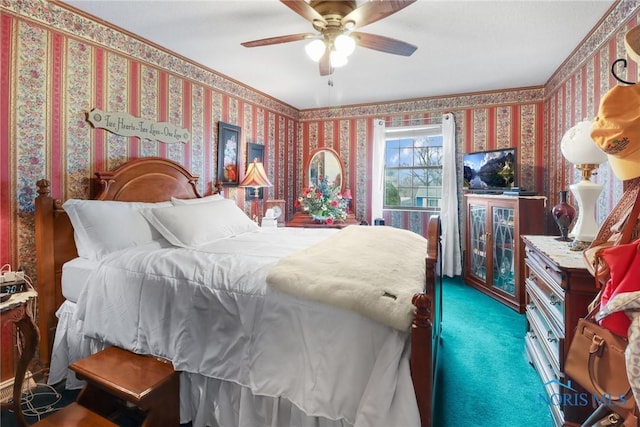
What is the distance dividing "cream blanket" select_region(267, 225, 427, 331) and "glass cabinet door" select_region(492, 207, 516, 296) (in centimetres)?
191

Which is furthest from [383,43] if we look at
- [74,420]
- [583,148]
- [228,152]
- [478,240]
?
[478,240]

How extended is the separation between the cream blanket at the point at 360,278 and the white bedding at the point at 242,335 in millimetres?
59

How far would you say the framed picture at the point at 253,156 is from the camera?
13.9 ft

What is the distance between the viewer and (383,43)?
2186mm

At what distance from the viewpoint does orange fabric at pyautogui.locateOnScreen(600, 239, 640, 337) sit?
1.03 m

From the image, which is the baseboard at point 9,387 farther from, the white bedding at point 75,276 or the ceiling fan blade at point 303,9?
the ceiling fan blade at point 303,9

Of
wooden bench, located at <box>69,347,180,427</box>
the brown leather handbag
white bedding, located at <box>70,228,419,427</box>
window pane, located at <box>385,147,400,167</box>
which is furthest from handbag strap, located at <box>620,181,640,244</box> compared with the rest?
window pane, located at <box>385,147,400,167</box>

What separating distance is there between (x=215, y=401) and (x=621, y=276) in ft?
5.87

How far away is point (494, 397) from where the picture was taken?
6.51ft

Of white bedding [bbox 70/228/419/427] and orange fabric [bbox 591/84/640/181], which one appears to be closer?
orange fabric [bbox 591/84/640/181]

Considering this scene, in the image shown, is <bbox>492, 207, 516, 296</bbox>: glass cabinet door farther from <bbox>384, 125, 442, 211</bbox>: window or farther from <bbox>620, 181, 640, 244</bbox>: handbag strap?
<bbox>620, 181, 640, 244</bbox>: handbag strap

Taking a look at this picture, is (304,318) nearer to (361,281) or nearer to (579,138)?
(361,281)

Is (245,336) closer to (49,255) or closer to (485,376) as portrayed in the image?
(49,255)

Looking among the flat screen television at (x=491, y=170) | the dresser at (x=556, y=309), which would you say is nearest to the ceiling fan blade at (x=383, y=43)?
the dresser at (x=556, y=309)
